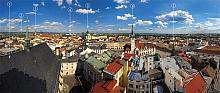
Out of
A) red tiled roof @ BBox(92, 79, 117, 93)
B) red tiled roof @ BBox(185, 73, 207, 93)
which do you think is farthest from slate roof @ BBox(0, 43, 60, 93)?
red tiled roof @ BBox(185, 73, 207, 93)

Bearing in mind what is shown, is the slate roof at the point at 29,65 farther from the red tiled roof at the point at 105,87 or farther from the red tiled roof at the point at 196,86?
the red tiled roof at the point at 196,86

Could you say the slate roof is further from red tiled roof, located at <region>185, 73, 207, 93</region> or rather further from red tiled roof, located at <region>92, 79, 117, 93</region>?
red tiled roof, located at <region>185, 73, 207, 93</region>

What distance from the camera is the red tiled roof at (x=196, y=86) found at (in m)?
16.6

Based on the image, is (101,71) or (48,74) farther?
A: (101,71)

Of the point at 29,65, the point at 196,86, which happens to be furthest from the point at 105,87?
the point at 29,65

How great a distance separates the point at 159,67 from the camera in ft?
69.9

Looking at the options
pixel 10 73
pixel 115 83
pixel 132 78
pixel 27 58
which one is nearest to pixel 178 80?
pixel 132 78

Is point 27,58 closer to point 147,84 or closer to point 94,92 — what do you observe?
point 94,92

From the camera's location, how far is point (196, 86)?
682 inches

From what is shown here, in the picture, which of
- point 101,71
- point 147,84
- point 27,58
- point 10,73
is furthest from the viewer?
point 101,71

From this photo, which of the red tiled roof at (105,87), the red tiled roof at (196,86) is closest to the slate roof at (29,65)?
the red tiled roof at (105,87)

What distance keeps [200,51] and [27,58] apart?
36.7 meters

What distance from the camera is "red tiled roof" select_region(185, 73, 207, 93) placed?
16609 millimetres

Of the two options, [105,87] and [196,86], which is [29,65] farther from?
[196,86]
